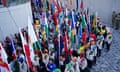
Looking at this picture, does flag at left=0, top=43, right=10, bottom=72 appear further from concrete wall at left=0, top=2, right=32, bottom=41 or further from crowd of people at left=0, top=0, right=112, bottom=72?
concrete wall at left=0, top=2, right=32, bottom=41

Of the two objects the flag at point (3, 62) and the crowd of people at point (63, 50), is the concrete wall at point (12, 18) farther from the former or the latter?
the flag at point (3, 62)

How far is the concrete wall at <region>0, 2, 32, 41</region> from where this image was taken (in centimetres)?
1216

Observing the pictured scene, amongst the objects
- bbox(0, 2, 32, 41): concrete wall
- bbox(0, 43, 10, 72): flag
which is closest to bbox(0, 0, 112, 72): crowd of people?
bbox(0, 43, 10, 72): flag

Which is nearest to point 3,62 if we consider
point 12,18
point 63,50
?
point 63,50

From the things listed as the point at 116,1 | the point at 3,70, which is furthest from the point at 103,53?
the point at 116,1

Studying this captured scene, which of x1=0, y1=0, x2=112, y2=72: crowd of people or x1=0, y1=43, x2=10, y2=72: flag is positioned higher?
x1=0, y1=43, x2=10, y2=72: flag

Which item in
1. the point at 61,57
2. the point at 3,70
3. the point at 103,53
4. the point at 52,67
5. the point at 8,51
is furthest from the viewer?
the point at 103,53

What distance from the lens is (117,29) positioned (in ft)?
53.2

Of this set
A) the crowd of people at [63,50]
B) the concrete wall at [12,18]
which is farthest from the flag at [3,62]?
the concrete wall at [12,18]

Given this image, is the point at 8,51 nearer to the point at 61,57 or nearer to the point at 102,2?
the point at 61,57

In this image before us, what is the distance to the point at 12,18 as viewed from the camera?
1288 cm

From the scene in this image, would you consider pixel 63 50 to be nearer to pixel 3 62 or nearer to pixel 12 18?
pixel 3 62

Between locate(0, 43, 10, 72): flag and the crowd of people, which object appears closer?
locate(0, 43, 10, 72): flag

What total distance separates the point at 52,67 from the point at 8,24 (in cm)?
539
